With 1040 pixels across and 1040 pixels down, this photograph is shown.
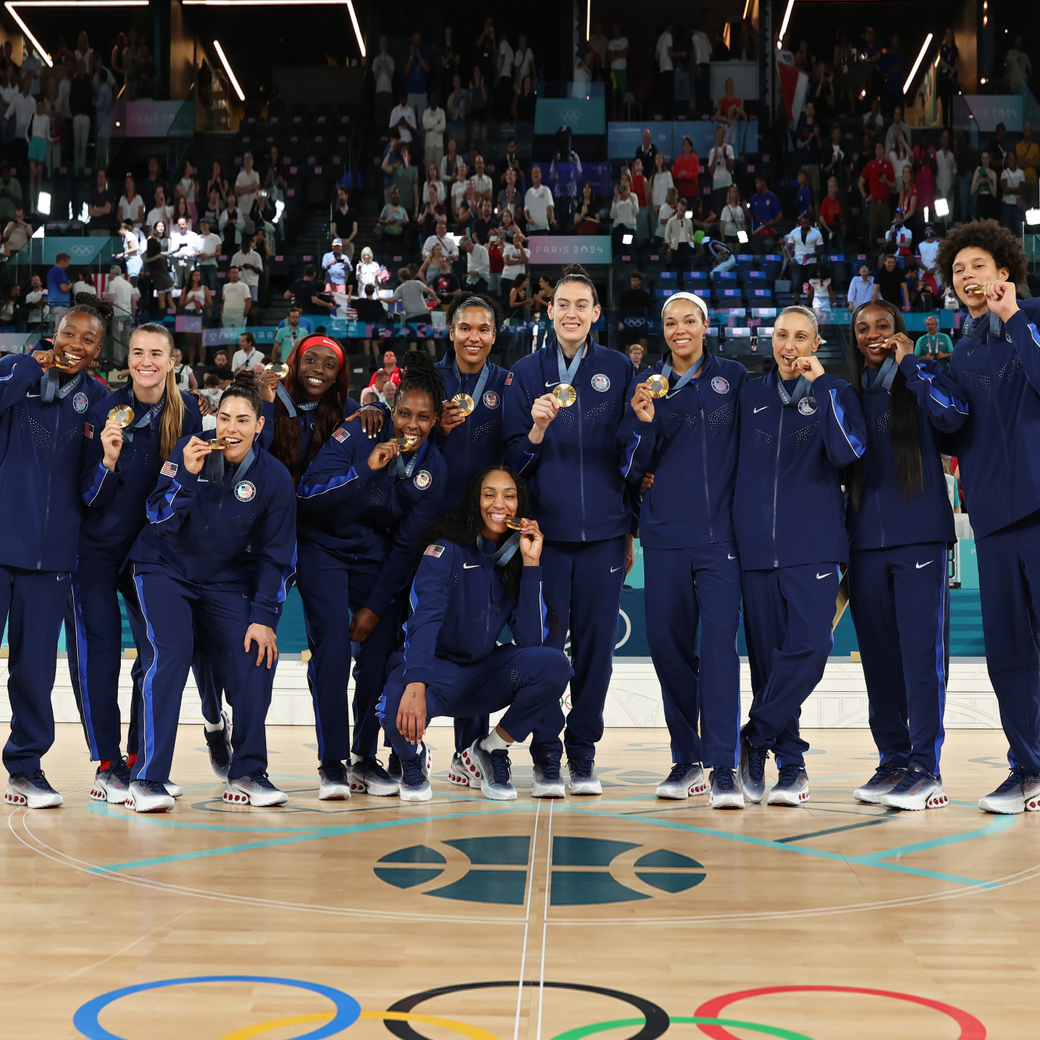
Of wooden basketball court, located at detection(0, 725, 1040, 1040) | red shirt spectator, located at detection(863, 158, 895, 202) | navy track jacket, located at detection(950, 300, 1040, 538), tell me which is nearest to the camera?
wooden basketball court, located at detection(0, 725, 1040, 1040)

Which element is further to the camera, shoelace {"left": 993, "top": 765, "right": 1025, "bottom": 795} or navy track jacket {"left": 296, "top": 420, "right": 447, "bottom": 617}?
navy track jacket {"left": 296, "top": 420, "right": 447, "bottom": 617}

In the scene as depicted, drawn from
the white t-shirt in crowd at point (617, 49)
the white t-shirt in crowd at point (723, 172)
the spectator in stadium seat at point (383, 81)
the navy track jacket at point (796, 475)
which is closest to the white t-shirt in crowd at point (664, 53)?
the white t-shirt in crowd at point (617, 49)

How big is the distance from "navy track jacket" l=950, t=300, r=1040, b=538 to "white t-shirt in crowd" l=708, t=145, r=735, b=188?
1161 centimetres

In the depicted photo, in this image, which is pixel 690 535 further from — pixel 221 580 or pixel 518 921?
pixel 518 921

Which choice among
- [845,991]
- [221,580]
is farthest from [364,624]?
[845,991]

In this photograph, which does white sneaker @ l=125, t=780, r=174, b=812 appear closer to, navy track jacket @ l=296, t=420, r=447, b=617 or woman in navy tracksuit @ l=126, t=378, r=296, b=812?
woman in navy tracksuit @ l=126, t=378, r=296, b=812

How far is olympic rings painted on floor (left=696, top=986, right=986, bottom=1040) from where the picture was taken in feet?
6.88

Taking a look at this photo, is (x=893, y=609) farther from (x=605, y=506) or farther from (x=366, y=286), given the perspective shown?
(x=366, y=286)

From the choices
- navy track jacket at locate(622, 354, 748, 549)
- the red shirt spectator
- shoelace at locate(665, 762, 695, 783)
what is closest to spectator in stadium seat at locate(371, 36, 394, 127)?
the red shirt spectator

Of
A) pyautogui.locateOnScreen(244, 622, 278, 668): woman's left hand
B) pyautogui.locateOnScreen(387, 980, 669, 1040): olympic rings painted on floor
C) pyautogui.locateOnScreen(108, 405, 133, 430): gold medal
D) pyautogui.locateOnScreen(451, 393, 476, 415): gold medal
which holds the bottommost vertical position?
pyautogui.locateOnScreen(387, 980, 669, 1040): olympic rings painted on floor

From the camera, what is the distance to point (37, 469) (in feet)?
14.4

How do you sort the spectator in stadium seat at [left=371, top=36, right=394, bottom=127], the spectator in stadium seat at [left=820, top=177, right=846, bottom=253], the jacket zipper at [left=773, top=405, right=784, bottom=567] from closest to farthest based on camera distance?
1. the jacket zipper at [left=773, top=405, right=784, bottom=567]
2. the spectator in stadium seat at [left=820, top=177, right=846, bottom=253]
3. the spectator in stadium seat at [left=371, top=36, right=394, bottom=127]

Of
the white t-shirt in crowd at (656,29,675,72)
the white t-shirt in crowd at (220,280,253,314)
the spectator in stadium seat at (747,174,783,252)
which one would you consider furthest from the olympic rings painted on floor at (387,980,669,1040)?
the white t-shirt in crowd at (656,29,675,72)

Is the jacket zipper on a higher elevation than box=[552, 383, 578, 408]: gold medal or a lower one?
lower
